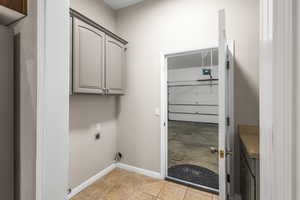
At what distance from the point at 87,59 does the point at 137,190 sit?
6.28 feet

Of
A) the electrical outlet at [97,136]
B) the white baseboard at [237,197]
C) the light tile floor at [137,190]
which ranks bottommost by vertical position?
the light tile floor at [137,190]

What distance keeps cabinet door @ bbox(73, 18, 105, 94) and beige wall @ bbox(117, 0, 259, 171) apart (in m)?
0.68

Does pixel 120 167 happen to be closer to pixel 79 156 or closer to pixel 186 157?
pixel 79 156

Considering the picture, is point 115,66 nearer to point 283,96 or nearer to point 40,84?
point 40,84

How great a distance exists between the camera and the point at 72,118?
185cm

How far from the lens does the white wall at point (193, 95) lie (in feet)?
19.6

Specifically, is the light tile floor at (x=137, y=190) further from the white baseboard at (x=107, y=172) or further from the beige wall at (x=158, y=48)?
the beige wall at (x=158, y=48)

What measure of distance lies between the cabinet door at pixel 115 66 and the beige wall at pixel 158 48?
19cm

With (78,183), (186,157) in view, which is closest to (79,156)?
(78,183)

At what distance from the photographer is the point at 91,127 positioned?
6.97 feet

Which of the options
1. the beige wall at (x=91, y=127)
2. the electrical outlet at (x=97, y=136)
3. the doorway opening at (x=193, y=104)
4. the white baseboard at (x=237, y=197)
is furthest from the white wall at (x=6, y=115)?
the doorway opening at (x=193, y=104)

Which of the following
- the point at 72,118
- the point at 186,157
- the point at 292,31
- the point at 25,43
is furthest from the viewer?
the point at 186,157

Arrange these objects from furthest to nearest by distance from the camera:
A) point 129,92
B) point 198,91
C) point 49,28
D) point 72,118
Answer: point 198,91
point 129,92
point 72,118
point 49,28

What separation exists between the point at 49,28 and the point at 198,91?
6.10 m
